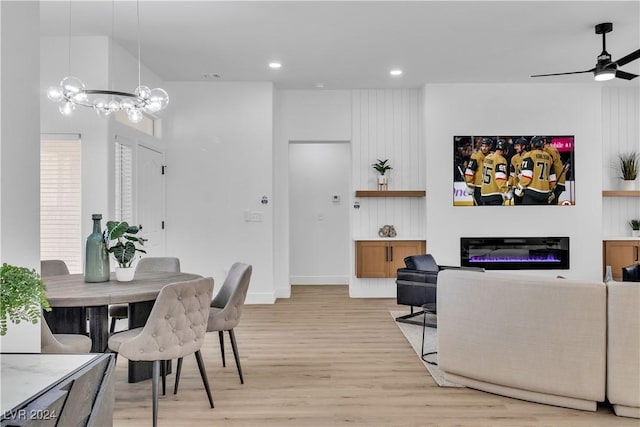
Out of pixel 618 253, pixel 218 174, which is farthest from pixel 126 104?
pixel 618 253

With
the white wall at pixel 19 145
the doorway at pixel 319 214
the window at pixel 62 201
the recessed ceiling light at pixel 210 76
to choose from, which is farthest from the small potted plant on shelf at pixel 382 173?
the white wall at pixel 19 145

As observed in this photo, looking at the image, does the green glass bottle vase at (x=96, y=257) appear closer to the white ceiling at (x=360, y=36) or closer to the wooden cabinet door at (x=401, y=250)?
the white ceiling at (x=360, y=36)

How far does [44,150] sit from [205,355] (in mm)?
2597

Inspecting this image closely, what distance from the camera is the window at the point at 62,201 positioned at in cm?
457

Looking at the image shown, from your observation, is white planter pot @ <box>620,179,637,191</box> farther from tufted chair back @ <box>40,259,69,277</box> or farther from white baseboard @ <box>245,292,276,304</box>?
tufted chair back @ <box>40,259,69,277</box>

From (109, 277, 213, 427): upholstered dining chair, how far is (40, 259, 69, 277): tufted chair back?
4.19 feet

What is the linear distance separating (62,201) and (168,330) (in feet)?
8.73

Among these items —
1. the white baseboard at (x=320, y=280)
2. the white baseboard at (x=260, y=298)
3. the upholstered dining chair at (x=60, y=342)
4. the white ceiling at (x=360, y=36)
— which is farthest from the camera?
the white baseboard at (x=320, y=280)

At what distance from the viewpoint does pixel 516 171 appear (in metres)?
6.50

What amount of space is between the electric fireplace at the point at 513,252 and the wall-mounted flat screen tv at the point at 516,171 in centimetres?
52

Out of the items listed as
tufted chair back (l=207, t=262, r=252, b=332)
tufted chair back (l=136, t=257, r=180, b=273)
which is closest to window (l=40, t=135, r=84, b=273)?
tufted chair back (l=136, t=257, r=180, b=273)

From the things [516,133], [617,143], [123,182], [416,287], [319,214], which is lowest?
[416,287]

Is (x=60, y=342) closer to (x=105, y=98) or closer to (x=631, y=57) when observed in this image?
(x=105, y=98)

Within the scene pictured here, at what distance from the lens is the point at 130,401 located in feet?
10.0
